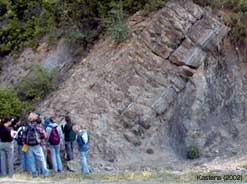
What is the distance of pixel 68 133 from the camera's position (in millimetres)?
18766

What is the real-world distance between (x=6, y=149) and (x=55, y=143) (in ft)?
6.03

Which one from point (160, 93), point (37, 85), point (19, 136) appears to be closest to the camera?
point (19, 136)

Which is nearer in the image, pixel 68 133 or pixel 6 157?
pixel 6 157

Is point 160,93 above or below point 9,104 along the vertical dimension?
below

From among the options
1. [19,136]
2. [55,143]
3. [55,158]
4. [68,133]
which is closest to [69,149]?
[68,133]

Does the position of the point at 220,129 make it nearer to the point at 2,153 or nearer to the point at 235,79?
the point at 235,79

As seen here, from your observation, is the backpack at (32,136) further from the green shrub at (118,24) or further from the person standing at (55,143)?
the green shrub at (118,24)

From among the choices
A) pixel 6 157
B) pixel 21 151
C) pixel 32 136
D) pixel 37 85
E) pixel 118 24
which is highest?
pixel 118 24

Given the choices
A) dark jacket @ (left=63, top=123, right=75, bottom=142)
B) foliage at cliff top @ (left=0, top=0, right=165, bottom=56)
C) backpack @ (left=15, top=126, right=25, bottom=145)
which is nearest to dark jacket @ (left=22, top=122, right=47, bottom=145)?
backpack @ (left=15, top=126, right=25, bottom=145)

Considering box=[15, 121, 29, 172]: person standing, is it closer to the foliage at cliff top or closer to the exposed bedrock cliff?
the exposed bedrock cliff

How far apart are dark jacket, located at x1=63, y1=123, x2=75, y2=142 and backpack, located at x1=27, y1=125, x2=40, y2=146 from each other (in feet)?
9.02

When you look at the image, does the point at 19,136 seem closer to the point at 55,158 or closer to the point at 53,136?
the point at 53,136

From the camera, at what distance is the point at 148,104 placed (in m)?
21.2

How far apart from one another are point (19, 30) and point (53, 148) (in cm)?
760
